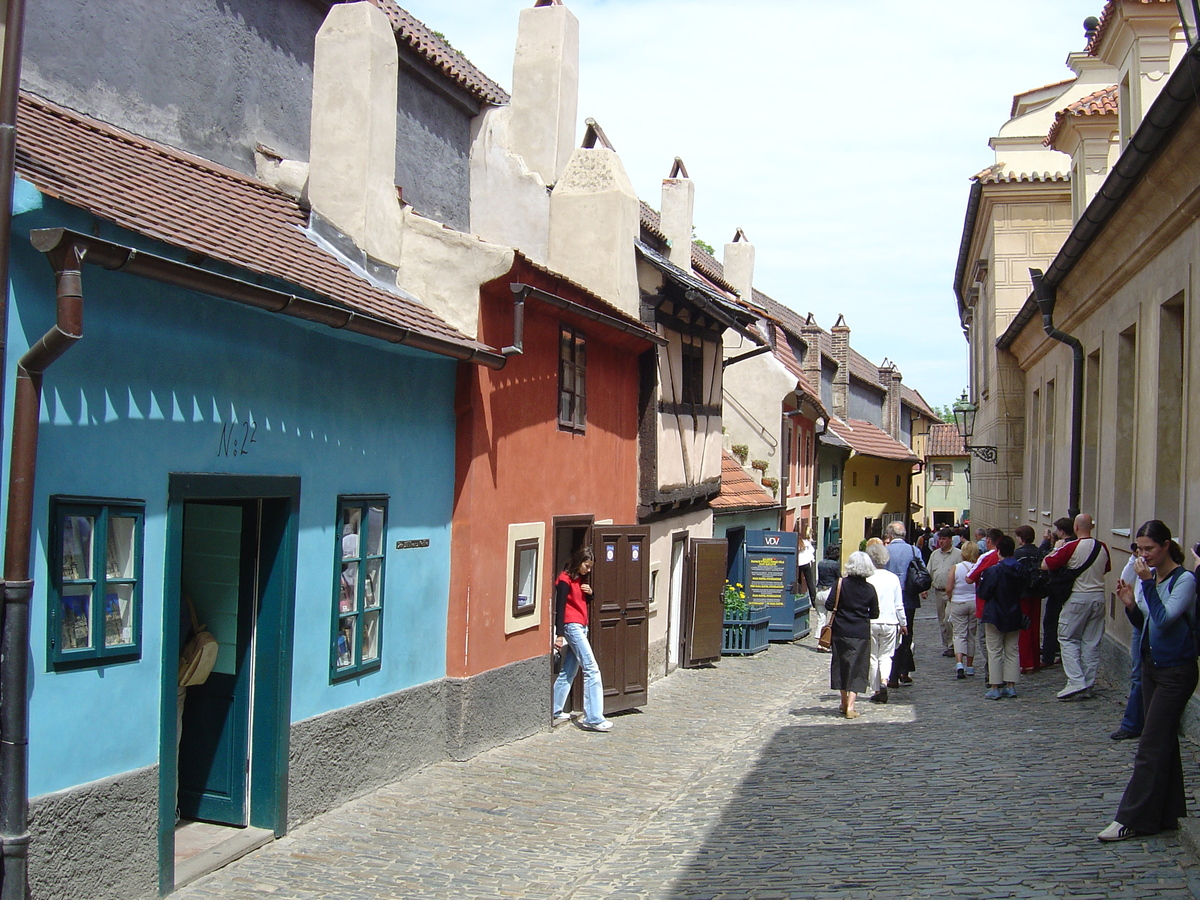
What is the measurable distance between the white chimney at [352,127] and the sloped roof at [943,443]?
60815mm

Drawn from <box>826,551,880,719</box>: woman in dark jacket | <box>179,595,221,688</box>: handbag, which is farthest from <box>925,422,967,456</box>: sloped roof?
<box>179,595,221,688</box>: handbag

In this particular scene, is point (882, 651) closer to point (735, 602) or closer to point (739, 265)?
point (735, 602)

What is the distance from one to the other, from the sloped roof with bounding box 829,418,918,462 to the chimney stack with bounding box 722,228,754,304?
437 inches

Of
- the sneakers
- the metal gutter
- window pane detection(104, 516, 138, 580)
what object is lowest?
the sneakers

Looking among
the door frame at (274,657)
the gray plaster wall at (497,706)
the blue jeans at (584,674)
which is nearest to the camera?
the door frame at (274,657)

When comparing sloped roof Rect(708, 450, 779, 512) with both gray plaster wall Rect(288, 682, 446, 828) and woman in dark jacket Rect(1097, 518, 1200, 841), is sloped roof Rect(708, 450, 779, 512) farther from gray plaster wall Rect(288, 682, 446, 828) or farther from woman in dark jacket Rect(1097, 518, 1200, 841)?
woman in dark jacket Rect(1097, 518, 1200, 841)

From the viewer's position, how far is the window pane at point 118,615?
6.07 meters

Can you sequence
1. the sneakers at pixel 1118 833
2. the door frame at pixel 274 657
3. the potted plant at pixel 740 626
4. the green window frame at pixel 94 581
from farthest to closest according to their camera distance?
1. the potted plant at pixel 740 626
2. the door frame at pixel 274 657
3. the sneakers at pixel 1118 833
4. the green window frame at pixel 94 581

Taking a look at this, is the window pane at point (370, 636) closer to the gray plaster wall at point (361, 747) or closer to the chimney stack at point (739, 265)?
the gray plaster wall at point (361, 747)

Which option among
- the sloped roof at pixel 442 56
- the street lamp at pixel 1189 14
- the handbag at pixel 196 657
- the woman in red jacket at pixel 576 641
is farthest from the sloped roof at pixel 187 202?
the street lamp at pixel 1189 14

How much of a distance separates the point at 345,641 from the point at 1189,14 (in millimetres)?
6774

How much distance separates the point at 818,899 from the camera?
6.45 m

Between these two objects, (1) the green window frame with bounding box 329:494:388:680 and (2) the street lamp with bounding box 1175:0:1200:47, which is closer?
(2) the street lamp with bounding box 1175:0:1200:47

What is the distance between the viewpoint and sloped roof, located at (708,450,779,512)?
20.1 metres
